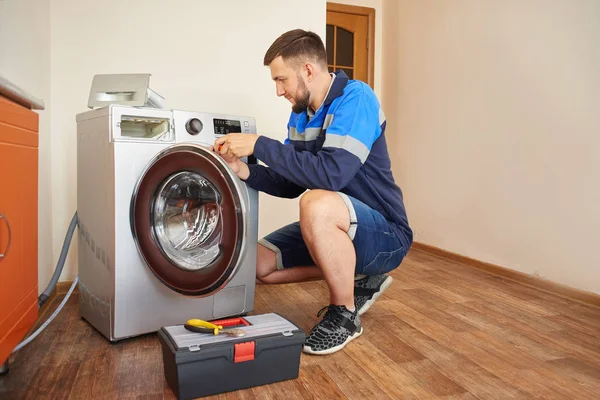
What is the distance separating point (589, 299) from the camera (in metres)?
2.32

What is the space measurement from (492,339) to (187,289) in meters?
1.11

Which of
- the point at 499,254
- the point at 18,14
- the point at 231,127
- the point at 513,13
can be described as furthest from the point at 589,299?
the point at 18,14

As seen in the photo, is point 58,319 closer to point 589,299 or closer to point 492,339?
point 492,339

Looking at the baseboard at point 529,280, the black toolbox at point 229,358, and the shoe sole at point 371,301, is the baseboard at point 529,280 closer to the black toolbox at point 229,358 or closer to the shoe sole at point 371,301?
the shoe sole at point 371,301

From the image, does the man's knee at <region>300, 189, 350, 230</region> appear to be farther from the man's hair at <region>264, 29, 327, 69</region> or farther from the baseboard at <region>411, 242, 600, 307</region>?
the baseboard at <region>411, 242, 600, 307</region>

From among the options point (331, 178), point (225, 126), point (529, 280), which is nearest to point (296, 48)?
point (225, 126)

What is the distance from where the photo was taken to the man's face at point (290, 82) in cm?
173

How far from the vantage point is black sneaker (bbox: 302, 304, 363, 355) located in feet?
5.19

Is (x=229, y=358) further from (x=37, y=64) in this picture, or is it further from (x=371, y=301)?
(x=37, y=64)

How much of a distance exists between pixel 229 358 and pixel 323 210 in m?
0.55

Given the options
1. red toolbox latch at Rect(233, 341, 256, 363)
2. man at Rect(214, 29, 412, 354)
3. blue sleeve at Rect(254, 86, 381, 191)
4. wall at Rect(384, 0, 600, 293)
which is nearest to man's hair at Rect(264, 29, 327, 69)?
man at Rect(214, 29, 412, 354)

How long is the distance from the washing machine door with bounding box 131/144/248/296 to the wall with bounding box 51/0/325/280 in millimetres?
932

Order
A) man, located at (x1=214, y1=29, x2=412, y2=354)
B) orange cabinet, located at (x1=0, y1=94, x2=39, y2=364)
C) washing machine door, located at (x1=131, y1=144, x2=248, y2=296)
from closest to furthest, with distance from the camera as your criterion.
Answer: orange cabinet, located at (x1=0, y1=94, x2=39, y2=364) < washing machine door, located at (x1=131, y1=144, x2=248, y2=296) < man, located at (x1=214, y1=29, x2=412, y2=354)

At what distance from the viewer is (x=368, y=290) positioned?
1.94 metres
